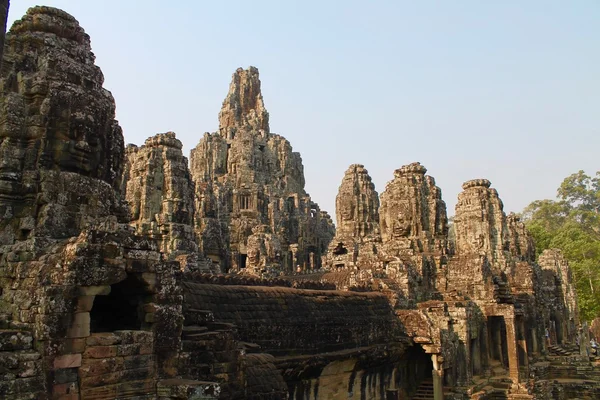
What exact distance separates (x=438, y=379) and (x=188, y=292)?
33.6ft

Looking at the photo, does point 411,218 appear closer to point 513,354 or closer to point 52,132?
point 513,354

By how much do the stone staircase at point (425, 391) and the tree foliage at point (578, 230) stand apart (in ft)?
102

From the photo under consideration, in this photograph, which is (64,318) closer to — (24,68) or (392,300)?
(24,68)

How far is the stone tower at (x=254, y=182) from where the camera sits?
4975 cm

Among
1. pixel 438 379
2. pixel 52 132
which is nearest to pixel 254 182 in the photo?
pixel 438 379

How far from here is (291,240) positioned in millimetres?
56656

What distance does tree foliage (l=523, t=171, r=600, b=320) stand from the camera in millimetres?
45656

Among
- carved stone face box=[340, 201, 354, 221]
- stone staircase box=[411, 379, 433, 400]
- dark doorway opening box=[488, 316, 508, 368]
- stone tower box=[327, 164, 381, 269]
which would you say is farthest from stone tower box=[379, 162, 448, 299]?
carved stone face box=[340, 201, 354, 221]

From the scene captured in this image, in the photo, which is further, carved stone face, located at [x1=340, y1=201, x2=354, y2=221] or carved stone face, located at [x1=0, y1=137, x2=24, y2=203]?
carved stone face, located at [x1=340, y1=201, x2=354, y2=221]

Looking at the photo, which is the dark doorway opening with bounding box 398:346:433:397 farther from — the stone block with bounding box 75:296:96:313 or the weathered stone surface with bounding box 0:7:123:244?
the stone block with bounding box 75:296:96:313

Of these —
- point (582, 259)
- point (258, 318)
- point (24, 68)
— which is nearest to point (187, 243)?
point (258, 318)

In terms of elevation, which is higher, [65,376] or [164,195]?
[164,195]

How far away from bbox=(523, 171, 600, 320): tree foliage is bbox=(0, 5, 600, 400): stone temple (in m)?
13.5

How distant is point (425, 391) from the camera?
61.0 feet
